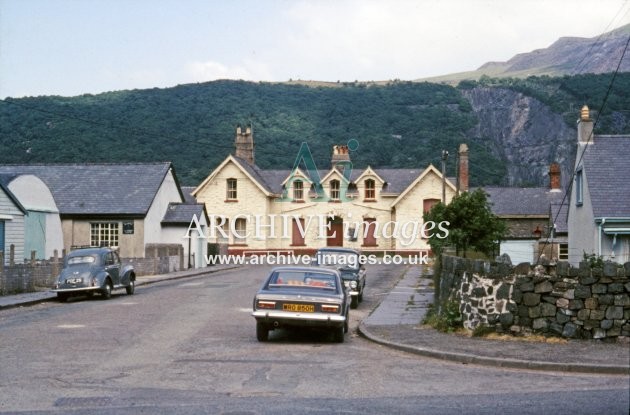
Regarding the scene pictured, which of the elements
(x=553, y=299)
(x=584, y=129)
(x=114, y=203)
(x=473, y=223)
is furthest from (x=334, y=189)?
(x=553, y=299)

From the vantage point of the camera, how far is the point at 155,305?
958 inches

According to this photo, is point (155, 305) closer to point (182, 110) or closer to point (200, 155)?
point (200, 155)

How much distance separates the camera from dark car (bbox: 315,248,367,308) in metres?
24.8

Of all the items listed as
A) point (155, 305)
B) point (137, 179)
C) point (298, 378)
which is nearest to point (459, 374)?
point (298, 378)

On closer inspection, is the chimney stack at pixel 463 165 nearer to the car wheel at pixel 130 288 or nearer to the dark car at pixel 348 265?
the dark car at pixel 348 265

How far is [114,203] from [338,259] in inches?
942

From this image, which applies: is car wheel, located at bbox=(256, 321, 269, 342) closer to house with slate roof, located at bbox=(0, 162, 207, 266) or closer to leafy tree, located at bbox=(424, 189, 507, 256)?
leafy tree, located at bbox=(424, 189, 507, 256)

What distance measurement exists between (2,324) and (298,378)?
1039 centimetres

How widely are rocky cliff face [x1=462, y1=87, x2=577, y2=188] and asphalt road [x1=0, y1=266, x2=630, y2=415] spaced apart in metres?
77.6

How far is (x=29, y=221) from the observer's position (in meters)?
38.2

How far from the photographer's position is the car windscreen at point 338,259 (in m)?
26.3

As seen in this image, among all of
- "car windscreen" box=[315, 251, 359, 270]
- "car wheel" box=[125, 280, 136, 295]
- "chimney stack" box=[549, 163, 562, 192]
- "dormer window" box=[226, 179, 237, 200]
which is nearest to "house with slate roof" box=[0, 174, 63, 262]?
"car wheel" box=[125, 280, 136, 295]

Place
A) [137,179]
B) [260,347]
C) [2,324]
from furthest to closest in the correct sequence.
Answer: [137,179], [2,324], [260,347]

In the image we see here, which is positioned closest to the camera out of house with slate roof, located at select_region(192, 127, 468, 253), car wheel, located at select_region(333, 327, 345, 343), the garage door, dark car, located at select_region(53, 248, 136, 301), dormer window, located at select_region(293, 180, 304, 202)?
car wheel, located at select_region(333, 327, 345, 343)
